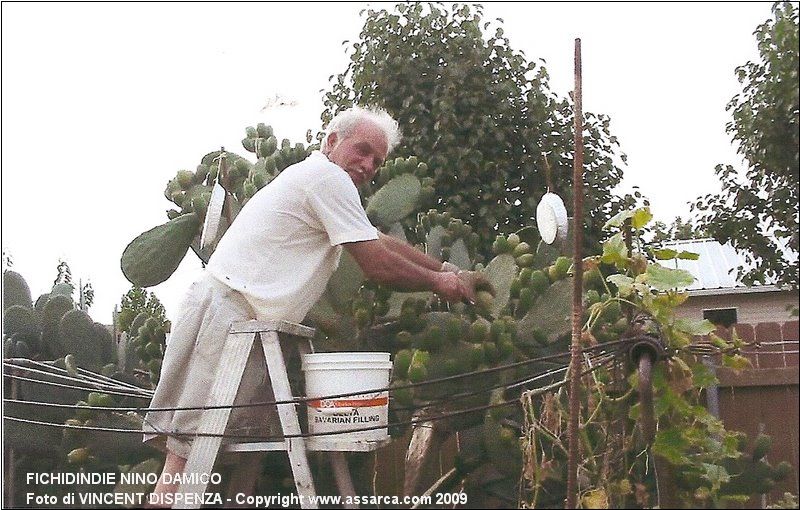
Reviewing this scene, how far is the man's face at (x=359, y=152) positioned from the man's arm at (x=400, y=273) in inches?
6.5

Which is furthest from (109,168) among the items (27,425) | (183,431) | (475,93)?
(475,93)

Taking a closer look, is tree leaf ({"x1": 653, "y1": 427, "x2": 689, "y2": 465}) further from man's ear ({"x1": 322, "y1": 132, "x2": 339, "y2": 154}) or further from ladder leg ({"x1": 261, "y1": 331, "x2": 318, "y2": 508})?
man's ear ({"x1": 322, "y1": 132, "x2": 339, "y2": 154})

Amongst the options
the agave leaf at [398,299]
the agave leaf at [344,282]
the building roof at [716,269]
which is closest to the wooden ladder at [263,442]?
the agave leaf at [344,282]

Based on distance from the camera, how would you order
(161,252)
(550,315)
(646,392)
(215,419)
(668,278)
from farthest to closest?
(161,252)
(550,315)
(215,419)
(668,278)
(646,392)

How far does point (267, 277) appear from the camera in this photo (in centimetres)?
184

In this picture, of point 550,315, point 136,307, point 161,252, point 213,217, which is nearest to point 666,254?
point 550,315

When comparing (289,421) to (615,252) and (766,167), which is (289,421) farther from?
(766,167)

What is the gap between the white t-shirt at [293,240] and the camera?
182cm

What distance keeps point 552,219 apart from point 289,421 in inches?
29.3

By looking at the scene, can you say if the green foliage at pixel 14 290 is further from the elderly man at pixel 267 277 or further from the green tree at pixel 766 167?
the green tree at pixel 766 167

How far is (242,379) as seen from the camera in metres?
1.79

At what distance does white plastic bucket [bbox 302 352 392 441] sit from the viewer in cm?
174

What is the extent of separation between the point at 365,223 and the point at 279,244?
20 cm

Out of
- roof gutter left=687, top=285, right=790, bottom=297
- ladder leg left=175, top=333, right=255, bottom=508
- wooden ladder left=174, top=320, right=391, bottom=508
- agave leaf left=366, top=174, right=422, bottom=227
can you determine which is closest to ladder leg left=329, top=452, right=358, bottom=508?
wooden ladder left=174, top=320, right=391, bottom=508
